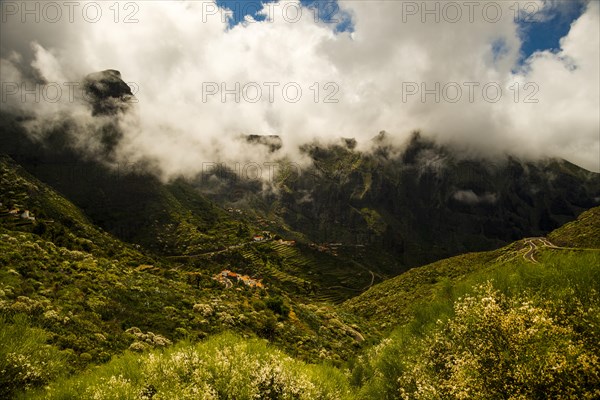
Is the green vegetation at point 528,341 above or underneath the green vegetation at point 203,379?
above

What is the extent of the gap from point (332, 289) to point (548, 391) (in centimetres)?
19052

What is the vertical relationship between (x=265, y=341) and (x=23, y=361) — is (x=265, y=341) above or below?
below

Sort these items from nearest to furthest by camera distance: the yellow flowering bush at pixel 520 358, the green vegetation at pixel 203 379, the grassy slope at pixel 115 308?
the yellow flowering bush at pixel 520 358 → the green vegetation at pixel 203 379 → the grassy slope at pixel 115 308

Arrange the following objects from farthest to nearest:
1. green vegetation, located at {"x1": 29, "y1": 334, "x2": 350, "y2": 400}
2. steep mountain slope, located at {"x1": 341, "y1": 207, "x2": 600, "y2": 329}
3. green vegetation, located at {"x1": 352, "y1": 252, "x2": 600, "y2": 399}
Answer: steep mountain slope, located at {"x1": 341, "y1": 207, "x2": 600, "y2": 329}
green vegetation, located at {"x1": 29, "y1": 334, "x2": 350, "y2": 400}
green vegetation, located at {"x1": 352, "y1": 252, "x2": 600, "y2": 399}

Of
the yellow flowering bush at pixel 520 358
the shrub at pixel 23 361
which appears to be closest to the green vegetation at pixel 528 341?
the yellow flowering bush at pixel 520 358

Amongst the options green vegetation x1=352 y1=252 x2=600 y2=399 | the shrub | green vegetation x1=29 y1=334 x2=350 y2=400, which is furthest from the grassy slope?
green vegetation x1=352 y1=252 x2=600 y2=399

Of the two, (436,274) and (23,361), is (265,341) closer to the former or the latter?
(23,361)

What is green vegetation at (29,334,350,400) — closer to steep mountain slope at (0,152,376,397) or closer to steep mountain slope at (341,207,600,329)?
steep mountain slope at (0,152,376,397)

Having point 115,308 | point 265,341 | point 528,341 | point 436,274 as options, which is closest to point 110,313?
point 115,308

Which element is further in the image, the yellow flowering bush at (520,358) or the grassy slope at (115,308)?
the grassy slope at (115,308)

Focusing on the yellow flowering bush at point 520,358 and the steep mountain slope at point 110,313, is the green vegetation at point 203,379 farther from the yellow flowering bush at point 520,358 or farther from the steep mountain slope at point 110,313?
the yellow flowering bush at point 520,358

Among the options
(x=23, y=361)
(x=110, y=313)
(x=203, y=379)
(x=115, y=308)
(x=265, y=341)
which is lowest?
(x=110, y=313)

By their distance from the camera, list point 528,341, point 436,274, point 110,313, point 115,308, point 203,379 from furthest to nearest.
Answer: point 436,274 < point 115,308 < point 110,313 < point 203,379 < point 528,341

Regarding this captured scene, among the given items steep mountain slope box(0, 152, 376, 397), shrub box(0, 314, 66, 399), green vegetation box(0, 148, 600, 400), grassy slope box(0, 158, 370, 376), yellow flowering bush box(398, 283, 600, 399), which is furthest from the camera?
grassy slope box(0, 158, 370, 376)
